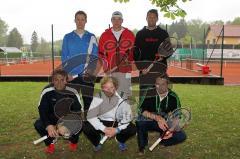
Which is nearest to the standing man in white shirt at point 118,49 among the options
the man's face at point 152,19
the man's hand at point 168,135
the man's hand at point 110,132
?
the man's face at point 152,19

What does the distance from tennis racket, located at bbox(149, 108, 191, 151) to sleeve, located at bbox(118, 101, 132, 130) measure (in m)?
0.54

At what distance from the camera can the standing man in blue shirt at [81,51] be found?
22.4 feet

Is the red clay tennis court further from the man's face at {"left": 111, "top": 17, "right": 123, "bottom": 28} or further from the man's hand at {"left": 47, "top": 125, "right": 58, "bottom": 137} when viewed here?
the man's hand at {"left": 47, "top": 125, "right": 58, "bottom": 137}

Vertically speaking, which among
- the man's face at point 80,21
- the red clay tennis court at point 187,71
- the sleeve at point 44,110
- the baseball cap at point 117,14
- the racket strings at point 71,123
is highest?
the baseball cap at point 117,14

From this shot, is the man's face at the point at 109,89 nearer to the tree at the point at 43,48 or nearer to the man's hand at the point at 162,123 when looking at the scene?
the man's hand at the point at 162,123

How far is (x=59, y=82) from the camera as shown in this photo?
5953 millimetres

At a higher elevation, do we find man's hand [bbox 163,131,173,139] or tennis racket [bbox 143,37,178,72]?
tennis racket [bbox 143,37,178,72]

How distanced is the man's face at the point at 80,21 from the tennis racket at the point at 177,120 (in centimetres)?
235

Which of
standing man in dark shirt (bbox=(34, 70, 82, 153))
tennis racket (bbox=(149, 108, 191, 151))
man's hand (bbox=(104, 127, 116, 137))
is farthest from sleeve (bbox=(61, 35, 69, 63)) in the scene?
tennis racket (bbox=(149, 108, 191, 151))

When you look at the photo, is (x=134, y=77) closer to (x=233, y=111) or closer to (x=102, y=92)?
(x=102, y=92)

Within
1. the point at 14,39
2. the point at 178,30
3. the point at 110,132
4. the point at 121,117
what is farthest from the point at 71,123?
the point at 14,39

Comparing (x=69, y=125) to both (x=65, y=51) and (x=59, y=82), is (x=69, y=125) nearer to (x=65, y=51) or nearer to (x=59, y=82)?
(x=59, y=82)

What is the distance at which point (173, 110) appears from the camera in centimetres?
599

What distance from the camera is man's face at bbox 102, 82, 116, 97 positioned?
5848mm
